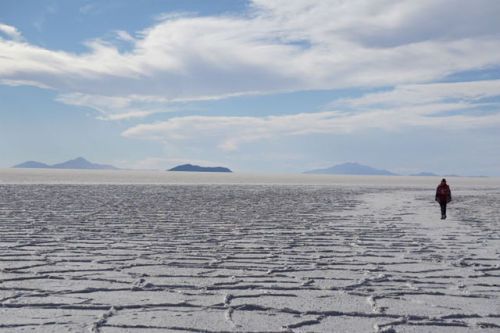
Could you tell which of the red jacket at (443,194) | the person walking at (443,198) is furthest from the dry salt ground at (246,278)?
the red jacket at (443,194)

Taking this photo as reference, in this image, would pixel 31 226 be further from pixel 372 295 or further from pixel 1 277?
pixel 372 295

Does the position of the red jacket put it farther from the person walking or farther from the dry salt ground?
the dry salt ground

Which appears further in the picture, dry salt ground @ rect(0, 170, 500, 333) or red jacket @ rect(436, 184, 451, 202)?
red jacket @ rect(436, 184, 451, 202)

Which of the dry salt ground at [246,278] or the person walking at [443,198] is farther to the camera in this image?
the person walking at [443,198]

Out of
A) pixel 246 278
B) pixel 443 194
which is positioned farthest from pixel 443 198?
pixel 246 278

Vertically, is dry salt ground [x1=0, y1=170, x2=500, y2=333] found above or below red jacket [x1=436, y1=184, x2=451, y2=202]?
below

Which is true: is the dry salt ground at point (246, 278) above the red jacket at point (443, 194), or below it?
below

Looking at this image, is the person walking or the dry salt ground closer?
the dry salt ground

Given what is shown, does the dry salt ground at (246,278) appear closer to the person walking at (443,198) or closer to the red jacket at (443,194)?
the person walking at (443,198)

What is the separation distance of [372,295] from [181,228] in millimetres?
5126

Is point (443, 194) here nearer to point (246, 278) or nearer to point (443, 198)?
point (443, 198)

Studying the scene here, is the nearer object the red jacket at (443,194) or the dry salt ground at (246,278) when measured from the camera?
the dry salt ground at (246,278)

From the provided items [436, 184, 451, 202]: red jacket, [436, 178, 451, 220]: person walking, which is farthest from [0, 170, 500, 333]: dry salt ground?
[436, 184, 451, 202]: red jacket

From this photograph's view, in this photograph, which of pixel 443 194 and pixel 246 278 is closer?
pixel 246 278
